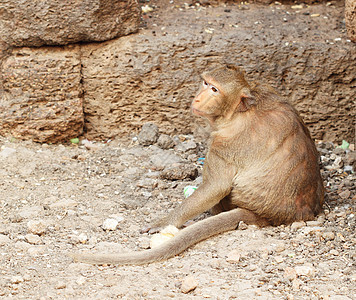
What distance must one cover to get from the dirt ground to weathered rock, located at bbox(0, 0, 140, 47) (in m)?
1.14

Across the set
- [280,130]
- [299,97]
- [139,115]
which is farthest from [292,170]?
[139,115]

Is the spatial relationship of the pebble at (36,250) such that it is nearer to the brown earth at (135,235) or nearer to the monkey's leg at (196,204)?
the brown earth at (135,235)

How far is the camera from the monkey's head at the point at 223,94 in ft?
15.4

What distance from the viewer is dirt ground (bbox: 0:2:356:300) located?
388cm

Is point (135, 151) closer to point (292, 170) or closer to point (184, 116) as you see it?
point (184, 116)

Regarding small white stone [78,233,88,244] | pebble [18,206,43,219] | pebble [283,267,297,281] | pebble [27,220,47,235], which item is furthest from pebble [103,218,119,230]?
pebble [283,267,297,281]

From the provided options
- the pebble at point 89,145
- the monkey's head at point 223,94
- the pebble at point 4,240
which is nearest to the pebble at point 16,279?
the pebble at point 4,240

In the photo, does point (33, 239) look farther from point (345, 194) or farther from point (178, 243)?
point (345, 194)

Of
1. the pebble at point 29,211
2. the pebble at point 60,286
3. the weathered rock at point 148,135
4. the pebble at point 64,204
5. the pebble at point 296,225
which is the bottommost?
the weathered rock at point 148,135

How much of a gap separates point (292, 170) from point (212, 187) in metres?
0.66

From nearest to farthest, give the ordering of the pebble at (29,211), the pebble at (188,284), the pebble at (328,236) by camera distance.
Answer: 1. the pebble at (188,284)
2. the pebble at (328,236)
3. the pebble at (29,211)

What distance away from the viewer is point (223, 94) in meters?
4.71

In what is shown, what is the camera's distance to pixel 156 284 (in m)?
3.97

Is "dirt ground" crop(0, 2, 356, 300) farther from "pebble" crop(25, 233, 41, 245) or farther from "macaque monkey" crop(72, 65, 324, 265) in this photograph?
"macaque monkey" crop(72, 65, 324, 265)
